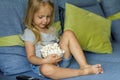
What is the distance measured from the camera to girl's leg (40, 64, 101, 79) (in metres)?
1.69

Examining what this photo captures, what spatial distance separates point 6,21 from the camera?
1832mm

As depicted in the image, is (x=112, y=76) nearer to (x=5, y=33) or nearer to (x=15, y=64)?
(x=15, y=64)

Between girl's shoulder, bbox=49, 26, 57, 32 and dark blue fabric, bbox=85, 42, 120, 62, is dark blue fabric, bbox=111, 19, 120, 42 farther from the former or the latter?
girl's shoulder, bbox=49, 26, 57, 32

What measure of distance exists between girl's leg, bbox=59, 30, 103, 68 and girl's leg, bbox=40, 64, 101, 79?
0.11 meters

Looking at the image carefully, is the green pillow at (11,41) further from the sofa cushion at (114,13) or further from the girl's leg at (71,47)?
the sofa cushion at (114,13)

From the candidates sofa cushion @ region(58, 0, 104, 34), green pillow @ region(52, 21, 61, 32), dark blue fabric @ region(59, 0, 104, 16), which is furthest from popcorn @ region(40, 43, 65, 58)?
dark blue fabric @ region(59, 0, 104, 16)

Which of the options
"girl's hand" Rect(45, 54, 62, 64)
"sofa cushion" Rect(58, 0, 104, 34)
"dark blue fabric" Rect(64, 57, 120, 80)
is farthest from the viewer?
"sofa cushion" Rect(58, 0, 104, 34)

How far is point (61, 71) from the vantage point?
1711 millimetres

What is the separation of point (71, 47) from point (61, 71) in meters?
0.20

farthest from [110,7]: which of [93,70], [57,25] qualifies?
[93,70]

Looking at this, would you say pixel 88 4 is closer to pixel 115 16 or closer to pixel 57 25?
pixel 115 16

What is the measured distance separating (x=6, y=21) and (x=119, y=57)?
0.84 meters

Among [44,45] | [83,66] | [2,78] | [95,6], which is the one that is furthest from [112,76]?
[95,6]

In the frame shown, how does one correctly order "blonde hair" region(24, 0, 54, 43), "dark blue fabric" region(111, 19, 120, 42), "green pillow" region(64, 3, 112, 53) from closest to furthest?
"blonde hair" region(24, 0, 54, 43)
"green pillow" region(64, 3, 112, 53)
"dark blue fabric" region(111, 19, 120, 42)
